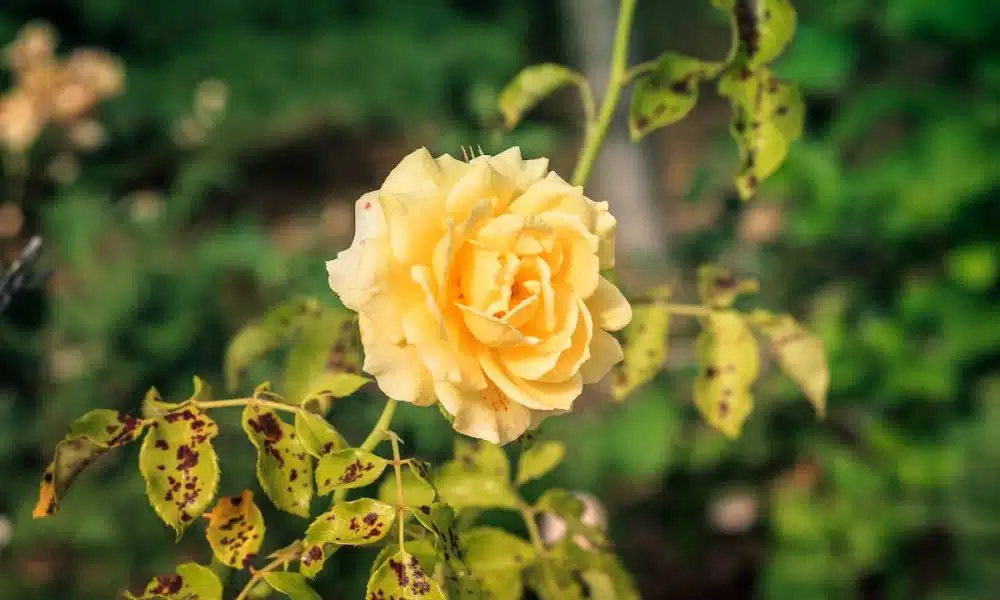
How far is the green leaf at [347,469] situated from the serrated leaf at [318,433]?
18mm

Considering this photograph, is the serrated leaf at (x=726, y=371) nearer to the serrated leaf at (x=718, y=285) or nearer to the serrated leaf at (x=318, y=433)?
the serrated leaf at (x=718, y=285)

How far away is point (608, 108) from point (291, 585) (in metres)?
0.44

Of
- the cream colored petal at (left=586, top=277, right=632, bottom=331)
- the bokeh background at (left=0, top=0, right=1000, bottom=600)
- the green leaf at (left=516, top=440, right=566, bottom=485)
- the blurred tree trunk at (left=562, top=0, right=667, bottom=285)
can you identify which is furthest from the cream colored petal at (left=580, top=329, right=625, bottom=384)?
the blurred tree trunk at (left=562, top=0, right=667, bottom=285)

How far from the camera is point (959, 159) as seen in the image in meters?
2.01

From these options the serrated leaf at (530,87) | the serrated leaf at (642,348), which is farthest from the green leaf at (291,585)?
the serrated leaf at (530,87)

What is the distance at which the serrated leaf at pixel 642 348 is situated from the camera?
833mm

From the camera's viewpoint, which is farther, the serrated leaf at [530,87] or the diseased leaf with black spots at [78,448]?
the serrated leaf at [530,87]

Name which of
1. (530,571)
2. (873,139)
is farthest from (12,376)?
(873,139)

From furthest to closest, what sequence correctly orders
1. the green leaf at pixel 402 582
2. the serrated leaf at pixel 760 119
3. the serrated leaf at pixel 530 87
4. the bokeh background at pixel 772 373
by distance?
the bokeh background at pixel 772 373 < the serrated leaf at pixel 530 87 < the serrated leaf at pixel 760 119 < the green leaf at pixel 402 582

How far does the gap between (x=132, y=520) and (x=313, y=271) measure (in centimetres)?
62

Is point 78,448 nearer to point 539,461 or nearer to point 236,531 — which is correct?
point 236,531

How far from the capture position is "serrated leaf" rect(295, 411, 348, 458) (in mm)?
592

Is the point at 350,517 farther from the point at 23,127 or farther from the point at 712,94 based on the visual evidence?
the point at 712,94

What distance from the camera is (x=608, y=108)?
0.76 m
